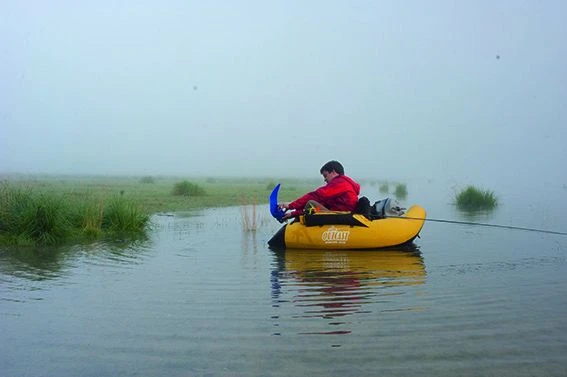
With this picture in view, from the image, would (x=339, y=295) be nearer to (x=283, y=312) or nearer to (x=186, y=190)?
(x=283, y=312)

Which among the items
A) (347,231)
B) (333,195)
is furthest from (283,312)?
(333,195)

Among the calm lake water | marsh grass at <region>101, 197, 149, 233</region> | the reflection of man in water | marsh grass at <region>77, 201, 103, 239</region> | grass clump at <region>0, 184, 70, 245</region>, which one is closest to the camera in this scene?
the calm lake water

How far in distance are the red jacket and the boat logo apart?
60 centimetres

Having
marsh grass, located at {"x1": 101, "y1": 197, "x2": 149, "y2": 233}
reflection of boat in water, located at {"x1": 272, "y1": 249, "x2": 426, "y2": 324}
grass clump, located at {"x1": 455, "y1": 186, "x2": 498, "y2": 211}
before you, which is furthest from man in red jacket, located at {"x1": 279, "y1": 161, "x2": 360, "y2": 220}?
grass clump, located at {"x1": 455, "y1": 186, "x2": 498, "y2": 211}

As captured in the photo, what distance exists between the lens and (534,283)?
7.70 m

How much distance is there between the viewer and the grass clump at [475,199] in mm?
24219

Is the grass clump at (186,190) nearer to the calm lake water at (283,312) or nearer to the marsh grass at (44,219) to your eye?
the marsh grass at (44,219)

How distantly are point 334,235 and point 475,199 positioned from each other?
1583 cm

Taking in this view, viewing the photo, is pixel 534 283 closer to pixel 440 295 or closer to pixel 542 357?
pixel 440 295

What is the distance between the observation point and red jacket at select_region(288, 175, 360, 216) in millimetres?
11391

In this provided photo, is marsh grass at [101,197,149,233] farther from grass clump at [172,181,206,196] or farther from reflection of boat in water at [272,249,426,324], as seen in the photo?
grass clump at [172,181,206,196]

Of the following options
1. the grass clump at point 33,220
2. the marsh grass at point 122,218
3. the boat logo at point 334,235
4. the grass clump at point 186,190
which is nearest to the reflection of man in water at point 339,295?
the boat logo at point 334,235

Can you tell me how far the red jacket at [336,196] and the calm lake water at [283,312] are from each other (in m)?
1.06

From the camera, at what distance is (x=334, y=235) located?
436 inches
